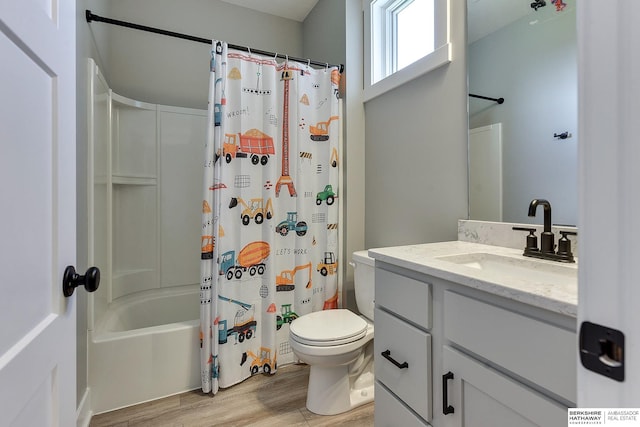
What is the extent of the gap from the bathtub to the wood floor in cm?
6

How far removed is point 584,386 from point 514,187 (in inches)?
44.0

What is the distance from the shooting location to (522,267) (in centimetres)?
105

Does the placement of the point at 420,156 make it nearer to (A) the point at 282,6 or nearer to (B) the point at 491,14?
(B) the point at 491,14

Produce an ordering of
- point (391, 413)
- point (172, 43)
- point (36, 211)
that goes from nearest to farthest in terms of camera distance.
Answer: point (36, 211) < point (391, 413) < point (172, 43)

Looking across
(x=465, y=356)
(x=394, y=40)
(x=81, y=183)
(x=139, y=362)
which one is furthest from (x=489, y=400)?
(x=394, y=40)

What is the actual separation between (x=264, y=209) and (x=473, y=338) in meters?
1.41

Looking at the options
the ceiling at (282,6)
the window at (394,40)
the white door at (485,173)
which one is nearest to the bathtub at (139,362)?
the white door at (485,173)

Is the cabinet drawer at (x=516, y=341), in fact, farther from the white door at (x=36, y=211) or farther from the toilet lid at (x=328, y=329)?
the white door at (x=36, y=211)

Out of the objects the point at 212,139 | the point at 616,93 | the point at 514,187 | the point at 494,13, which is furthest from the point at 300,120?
the point at 616,93

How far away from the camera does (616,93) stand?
0.32 m

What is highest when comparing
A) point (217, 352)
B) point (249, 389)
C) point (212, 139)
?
point (212, 139)

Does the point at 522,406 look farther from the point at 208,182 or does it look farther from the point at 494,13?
the point at 208,182

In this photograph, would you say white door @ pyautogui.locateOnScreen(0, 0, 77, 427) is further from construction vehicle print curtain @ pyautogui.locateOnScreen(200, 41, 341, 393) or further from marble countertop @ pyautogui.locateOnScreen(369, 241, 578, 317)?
construction vehicle print curtain @ pyautogui.locateOnScreen(200, 41, 341, 393)

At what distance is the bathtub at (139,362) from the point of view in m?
1.59
